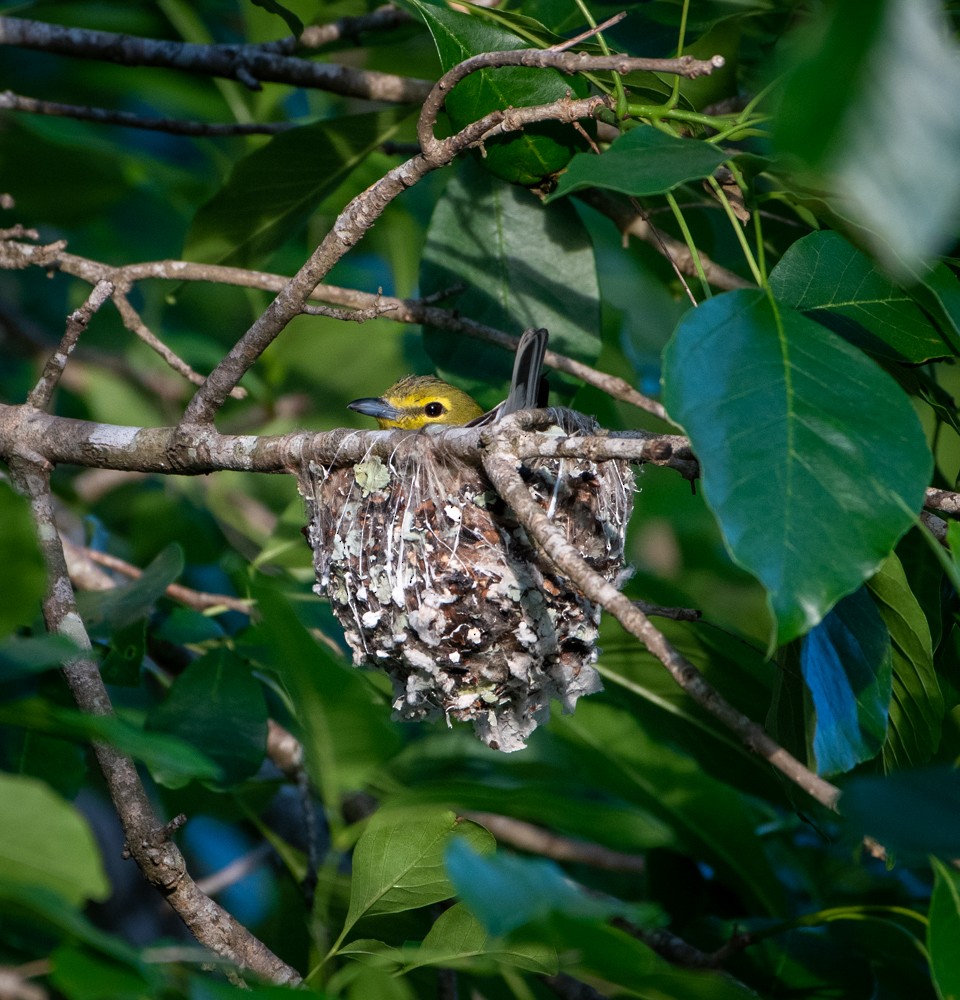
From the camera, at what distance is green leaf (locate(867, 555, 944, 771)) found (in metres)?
1.92

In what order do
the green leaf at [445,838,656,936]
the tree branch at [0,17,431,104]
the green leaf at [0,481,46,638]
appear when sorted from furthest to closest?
the tree branch at [0,17,431,104]
the green leaf at [0,481,46,638]
the green leaf at [445,838,656,936]

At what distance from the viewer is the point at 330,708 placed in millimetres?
1938

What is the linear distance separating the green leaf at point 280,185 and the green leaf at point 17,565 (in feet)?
6.71

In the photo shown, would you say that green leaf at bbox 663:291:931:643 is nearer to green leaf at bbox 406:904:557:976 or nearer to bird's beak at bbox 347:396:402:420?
green leaf at bbox 406:904:557:976

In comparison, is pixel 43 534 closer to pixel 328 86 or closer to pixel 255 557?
pixel 255 557

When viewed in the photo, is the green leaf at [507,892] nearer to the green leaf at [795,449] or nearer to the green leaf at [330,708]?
the green leaf at [795,449]

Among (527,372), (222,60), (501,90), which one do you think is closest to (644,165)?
(501,90)

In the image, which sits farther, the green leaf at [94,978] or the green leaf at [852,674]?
the green leaf at [852,674]

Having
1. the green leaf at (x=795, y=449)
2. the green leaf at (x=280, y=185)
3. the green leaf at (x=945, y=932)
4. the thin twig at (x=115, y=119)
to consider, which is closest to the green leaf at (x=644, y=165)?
the green leaf at (x=795, y=449)

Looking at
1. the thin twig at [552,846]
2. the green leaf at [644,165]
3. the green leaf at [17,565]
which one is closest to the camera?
the green leaf at [17,565]

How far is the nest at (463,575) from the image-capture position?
2328 mm

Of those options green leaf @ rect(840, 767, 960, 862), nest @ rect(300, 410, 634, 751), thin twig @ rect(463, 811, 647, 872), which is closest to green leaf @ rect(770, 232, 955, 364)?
nest @ rect(300, 410, 634, 751)

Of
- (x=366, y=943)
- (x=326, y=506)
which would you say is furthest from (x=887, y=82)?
(x=326, y=506)

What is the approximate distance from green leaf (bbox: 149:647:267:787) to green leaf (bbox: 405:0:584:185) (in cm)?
153
